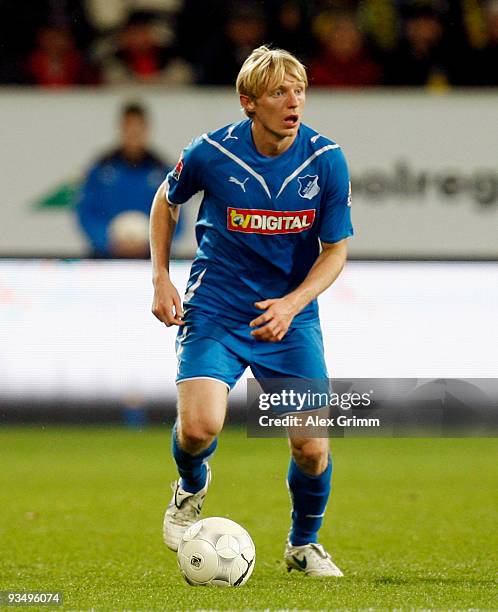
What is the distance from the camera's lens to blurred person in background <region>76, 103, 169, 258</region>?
38.9 ft

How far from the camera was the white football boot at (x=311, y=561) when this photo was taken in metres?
Answer: 5.60

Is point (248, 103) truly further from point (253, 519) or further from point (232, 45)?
point (232, 45)

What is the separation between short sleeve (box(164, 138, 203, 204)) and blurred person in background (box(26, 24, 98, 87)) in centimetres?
717

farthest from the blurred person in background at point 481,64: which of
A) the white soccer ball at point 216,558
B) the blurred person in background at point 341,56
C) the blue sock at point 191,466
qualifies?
the white soccer ball at point 216,558

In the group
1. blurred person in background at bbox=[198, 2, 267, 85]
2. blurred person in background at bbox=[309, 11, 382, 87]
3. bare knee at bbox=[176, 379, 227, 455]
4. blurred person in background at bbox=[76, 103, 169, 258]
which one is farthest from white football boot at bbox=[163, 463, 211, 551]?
blurred person in background at bbox=[309, 11, 382, 87]

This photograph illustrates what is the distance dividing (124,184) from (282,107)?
6.69 m

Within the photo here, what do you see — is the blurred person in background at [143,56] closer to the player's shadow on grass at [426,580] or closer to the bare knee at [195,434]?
the bare knee at [195,434]

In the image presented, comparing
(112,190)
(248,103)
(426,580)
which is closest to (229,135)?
(248,103)

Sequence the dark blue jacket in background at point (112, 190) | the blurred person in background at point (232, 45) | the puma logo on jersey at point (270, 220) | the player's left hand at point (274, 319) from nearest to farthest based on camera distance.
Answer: the player's left hand at point (274, 319) → the puma logo on jersey at point (270, 220) → the dark blue jacket in background at point (112, 190) → the blurred person in background at point (232, 45)

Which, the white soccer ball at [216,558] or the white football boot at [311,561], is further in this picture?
the white football boot at [311,561]

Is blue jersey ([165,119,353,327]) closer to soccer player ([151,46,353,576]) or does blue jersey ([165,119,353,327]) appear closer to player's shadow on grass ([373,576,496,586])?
soccer player ([151,46,353,576])

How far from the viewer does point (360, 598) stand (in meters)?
4.80

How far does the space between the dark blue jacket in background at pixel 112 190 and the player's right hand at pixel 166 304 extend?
6.48 meters

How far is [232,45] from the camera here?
40.2ft
